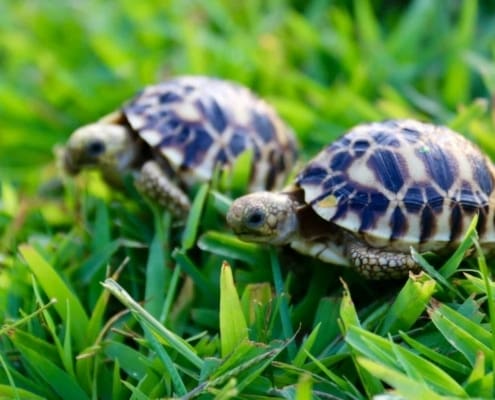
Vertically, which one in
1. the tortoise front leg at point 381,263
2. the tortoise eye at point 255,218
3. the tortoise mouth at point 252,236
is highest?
the tortoise eye at point 255,218

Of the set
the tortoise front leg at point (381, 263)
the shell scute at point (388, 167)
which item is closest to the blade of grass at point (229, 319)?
the tortoise front leg at point (381, 263)

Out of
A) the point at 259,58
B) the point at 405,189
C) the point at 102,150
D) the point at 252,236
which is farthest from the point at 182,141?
the point at 259,58

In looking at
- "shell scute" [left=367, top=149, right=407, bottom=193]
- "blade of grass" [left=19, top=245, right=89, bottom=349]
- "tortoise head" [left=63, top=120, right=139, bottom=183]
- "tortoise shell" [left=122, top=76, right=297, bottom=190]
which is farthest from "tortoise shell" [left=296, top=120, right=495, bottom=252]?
"tortoise head" [left=63, top=120, right=139, bottom=183]

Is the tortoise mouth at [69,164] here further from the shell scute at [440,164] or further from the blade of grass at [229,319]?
the shell scute at [440,164]

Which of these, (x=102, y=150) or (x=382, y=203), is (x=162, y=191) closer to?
(x=102, y=150)

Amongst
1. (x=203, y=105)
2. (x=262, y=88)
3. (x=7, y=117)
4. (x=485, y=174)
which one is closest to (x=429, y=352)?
(x=485, y=174)

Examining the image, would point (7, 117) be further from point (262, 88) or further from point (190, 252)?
point (190, 252)
